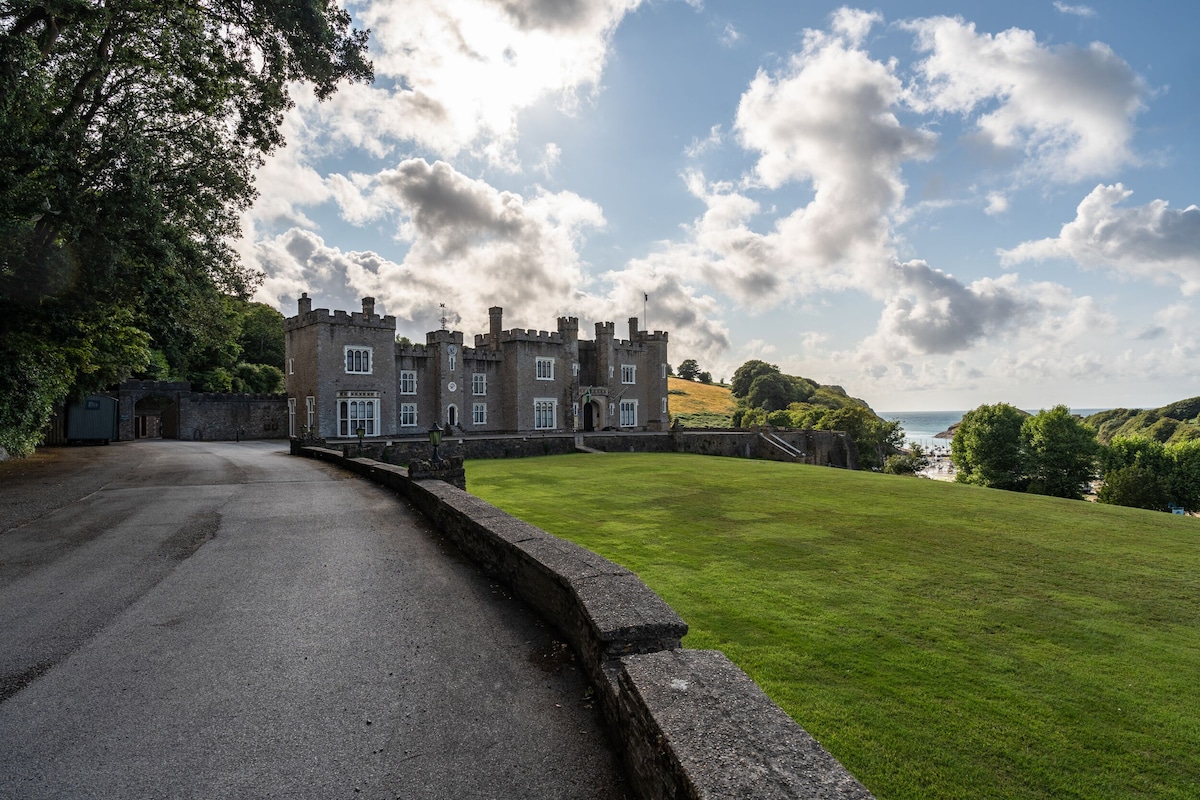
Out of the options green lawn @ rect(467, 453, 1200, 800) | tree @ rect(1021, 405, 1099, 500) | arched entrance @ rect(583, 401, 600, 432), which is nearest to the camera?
green lawn @ rect(467, 453, 1200, 800)

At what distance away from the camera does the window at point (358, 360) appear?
3622cm

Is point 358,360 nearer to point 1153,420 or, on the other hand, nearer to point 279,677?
point 279,677

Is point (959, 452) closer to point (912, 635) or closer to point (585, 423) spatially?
point (585, 423)

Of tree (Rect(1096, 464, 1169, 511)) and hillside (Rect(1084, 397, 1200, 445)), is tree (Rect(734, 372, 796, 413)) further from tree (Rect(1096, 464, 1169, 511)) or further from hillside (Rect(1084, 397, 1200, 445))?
tree (Rect(1096, 464, 1169, 511))

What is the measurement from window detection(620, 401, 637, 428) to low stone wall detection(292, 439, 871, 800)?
147ft

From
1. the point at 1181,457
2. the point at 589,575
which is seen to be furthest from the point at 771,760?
the point at 1181,457

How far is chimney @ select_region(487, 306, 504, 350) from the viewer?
147ft

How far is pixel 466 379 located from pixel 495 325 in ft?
18.2

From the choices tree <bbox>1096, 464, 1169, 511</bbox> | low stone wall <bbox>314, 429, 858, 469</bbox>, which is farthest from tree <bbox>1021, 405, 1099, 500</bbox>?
low stone wall <bbox>314, 429, 858, 469</bbox>

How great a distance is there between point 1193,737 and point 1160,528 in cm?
Result: 1076

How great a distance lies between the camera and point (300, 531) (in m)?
8.89

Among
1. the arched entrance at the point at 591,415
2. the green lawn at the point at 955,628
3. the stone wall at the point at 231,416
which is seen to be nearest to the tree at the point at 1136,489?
the green lawn at the point at 955,628

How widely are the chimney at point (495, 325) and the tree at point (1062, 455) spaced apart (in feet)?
143

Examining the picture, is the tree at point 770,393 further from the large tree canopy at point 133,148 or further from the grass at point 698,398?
the large tree canopy at point 133,148
